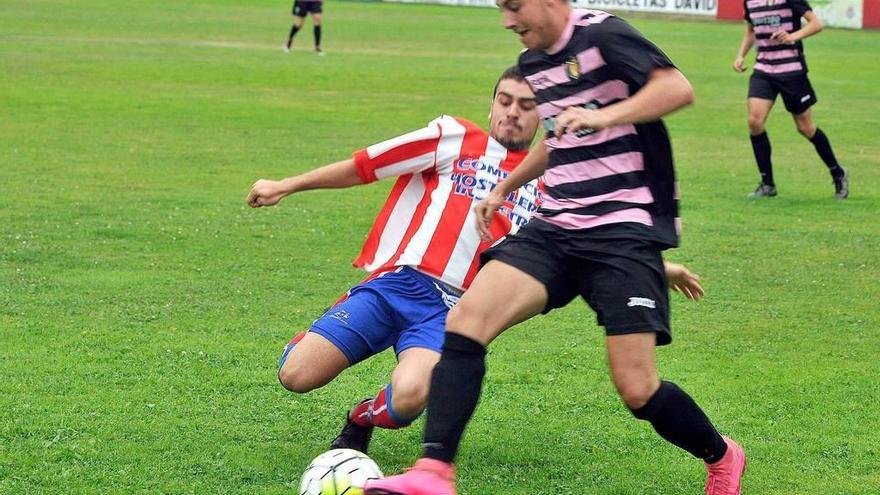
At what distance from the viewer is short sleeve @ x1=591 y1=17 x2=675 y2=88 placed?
499cm

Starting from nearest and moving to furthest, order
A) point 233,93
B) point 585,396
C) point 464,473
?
point 464,473 → point 585,396 → point 233,93

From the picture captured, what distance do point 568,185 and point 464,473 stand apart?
1315 millimetres

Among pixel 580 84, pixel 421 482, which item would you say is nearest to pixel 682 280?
pixel 580 84

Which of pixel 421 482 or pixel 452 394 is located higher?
pixel 452 394

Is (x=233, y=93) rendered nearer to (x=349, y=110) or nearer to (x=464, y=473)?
(x=349, y=110)

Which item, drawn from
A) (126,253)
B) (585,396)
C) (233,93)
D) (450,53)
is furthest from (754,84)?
(450,53)

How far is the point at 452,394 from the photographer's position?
4.87m

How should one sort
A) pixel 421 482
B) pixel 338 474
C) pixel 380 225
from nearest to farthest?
1. pixel 421 482
2. pixel 338 474
3. pixel 380 225

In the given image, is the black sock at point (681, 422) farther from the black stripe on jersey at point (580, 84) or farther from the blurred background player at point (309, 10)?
the blurred background player at point (309, 10)

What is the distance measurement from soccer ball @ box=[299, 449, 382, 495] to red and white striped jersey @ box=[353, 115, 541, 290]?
1.04 m

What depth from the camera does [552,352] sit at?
7.80m

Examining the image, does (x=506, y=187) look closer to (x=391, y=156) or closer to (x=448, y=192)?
(x=448, y=192)

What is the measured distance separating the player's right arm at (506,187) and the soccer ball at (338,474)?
3.37 ft

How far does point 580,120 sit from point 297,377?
72.2 inches
